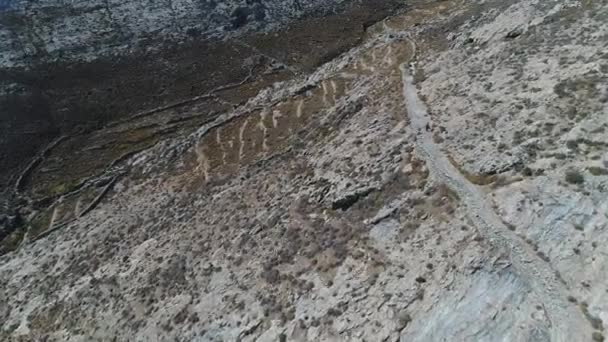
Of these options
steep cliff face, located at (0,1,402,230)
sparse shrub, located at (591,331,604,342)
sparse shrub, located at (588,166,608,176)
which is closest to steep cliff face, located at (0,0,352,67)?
steep cliff face, located at (0,1,402,230)

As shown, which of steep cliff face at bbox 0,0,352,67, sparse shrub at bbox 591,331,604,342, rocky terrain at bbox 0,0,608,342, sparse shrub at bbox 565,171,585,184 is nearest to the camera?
sparse shrub at bbox 591,331,604,342

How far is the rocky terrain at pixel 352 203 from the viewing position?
20.5m

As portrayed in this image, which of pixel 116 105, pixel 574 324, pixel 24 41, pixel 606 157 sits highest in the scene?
pixel 24 41

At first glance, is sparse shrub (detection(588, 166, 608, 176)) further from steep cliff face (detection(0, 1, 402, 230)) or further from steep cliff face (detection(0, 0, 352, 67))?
steep cliff face (detection(0, 0, 352, 67))

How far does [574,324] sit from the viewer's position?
17406mm

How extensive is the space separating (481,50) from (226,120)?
21557 millimetres

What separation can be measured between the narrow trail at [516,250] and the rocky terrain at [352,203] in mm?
85

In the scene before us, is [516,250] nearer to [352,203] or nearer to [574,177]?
[574,177]

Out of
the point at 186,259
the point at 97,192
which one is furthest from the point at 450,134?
the point at 97,192

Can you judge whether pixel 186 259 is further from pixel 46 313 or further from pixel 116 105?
pixel 116 105

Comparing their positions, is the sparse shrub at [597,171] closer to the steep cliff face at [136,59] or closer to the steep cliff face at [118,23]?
the steep cliff face at [136,59]

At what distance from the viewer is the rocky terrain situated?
2053cm

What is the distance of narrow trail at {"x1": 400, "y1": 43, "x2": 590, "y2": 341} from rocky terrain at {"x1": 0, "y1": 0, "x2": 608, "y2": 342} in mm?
85

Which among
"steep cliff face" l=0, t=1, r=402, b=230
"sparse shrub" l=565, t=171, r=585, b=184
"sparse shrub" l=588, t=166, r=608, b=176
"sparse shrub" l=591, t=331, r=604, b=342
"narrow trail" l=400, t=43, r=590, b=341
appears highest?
"steep cliff face" l=0, t=1, r=402, b=230
